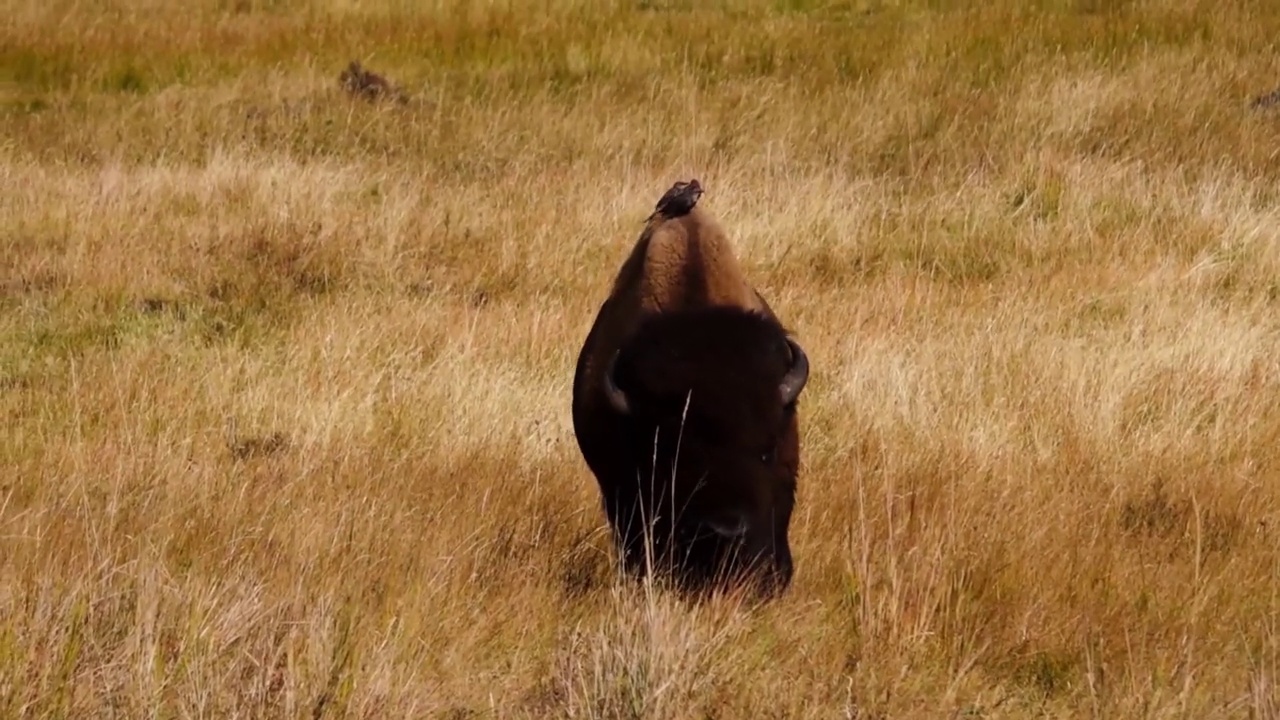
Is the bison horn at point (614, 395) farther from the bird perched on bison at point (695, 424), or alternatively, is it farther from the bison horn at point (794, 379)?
the bison horn at point (794, 379)

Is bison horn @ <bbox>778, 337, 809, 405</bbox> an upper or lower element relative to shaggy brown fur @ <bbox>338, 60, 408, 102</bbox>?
upper

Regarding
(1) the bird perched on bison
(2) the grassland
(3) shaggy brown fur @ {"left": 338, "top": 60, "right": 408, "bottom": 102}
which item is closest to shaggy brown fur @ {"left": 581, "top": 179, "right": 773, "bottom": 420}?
(1) the bird perched on bison

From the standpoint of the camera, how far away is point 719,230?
4.87 meters

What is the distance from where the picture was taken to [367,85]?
45.0ft

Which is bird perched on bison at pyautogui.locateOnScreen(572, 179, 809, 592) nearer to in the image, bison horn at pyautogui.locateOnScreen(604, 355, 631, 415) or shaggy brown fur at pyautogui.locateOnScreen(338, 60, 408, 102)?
bison horn at pyautogui.locateOnScreen(604, 355, 631, 415)

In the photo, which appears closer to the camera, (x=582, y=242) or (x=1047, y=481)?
(x=1047, y=481)

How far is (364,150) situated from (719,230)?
7.58 meters

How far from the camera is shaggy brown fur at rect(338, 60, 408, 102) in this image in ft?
44.4

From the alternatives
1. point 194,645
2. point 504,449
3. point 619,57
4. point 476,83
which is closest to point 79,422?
point 504,449

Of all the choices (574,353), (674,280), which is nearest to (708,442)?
(674,280)

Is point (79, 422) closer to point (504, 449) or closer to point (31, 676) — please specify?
point (504, 449)

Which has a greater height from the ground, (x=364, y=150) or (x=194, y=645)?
(x=194, y=645)

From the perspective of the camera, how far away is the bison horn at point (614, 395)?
427 centimetres

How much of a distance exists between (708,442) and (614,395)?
0.30 m
